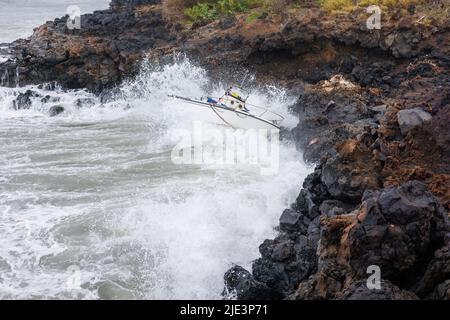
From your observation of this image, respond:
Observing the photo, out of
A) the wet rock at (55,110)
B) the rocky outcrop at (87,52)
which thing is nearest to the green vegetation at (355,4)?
the rocky outcrop at (87,52)

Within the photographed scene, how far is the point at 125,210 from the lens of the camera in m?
11.0

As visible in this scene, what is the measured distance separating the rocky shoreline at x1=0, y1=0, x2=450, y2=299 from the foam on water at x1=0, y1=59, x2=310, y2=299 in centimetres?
108

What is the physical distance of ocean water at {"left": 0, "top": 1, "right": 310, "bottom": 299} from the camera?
8.72m

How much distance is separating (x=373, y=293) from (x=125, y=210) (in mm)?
6780

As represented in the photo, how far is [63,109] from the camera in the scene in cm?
1977

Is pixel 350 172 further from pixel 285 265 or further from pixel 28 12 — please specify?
pixel 28 12

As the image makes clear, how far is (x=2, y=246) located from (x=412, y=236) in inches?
304

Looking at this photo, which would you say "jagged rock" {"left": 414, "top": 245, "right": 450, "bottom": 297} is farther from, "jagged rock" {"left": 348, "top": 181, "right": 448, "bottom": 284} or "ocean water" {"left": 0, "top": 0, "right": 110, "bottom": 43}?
"ocean water" {"left": 0, "top": 0, "right": 110, "bottom": 43}
